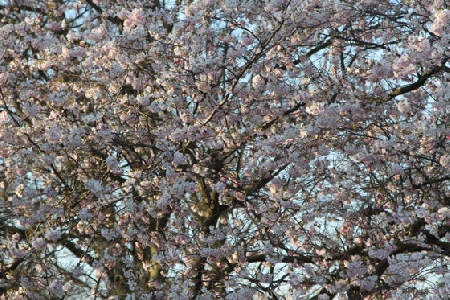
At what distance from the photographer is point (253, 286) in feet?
26.2

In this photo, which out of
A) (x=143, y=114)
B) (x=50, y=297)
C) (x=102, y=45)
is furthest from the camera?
(x=102, y=45)

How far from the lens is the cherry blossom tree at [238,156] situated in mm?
7980

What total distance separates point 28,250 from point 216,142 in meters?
2.62

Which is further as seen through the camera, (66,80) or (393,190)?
(66,80)

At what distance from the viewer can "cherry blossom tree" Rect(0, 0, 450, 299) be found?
798 cm

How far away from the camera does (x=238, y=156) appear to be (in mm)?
9016

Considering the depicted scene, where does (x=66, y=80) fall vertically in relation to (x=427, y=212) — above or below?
above

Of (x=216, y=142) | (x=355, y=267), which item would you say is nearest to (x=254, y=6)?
(x=216, y=142)

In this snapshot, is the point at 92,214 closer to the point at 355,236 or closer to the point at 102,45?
the point at 102,45

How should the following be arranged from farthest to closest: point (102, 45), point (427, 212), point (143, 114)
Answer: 1. point (102, 45)
2. point (143, 114)
3. point (427, 212)

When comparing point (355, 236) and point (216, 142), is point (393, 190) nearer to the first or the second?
point (355, 236)

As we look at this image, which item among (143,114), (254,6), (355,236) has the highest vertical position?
(254,6)

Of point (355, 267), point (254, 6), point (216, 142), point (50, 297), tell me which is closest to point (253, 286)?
point (355, 267)

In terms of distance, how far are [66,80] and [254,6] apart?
3.02 meters
